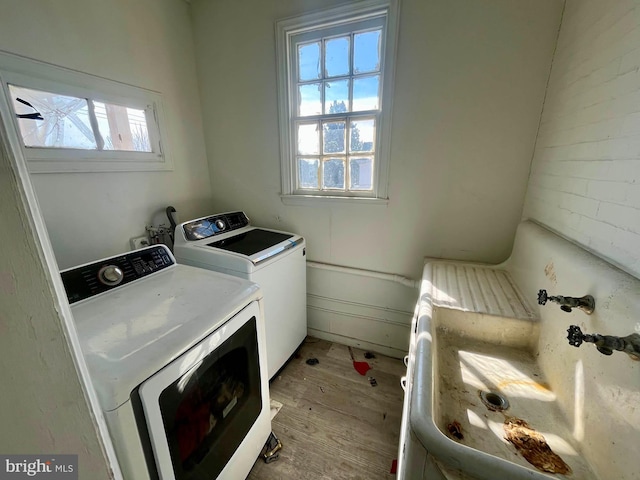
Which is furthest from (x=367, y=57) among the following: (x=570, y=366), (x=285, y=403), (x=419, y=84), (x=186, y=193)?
(x=285, y=403)

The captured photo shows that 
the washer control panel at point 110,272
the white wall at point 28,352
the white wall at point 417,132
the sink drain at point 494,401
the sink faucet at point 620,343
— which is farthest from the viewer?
the white wall at point 417,132

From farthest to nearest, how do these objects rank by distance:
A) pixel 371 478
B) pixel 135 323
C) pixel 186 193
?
pixel 186 193
pixel 371 478
pixel 135 323

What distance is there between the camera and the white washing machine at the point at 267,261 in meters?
1.52

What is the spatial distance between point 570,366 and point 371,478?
3.46 ft

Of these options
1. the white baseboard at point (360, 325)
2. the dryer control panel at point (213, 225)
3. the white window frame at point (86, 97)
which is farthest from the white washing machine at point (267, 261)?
the white window frame at point (86, 97)

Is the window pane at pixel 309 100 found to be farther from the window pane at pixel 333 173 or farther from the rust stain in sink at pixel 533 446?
the rust stain in sink at pixel 533 446

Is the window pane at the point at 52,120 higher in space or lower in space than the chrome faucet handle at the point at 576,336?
higher

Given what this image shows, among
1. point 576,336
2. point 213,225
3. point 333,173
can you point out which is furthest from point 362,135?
point 576,336

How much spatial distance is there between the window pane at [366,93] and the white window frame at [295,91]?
0.07m

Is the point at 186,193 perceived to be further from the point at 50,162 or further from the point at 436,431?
the point at 436,431

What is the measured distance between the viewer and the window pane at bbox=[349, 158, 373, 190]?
1.81m

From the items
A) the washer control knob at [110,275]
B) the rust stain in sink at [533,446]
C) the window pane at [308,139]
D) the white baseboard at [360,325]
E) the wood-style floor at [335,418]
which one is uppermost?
the window pane at [308,139]

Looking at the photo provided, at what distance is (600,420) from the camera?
0.62 metres

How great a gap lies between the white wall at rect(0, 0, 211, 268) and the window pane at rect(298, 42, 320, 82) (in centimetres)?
93
